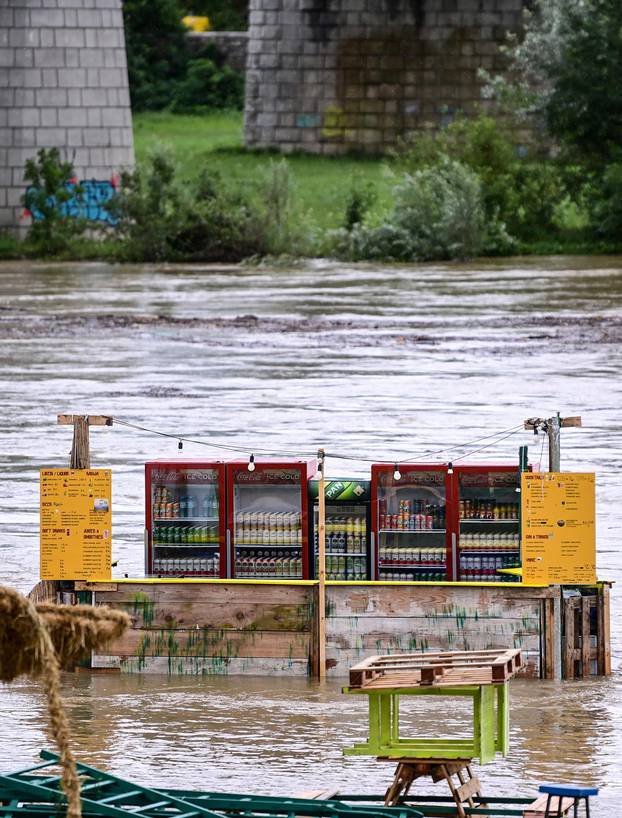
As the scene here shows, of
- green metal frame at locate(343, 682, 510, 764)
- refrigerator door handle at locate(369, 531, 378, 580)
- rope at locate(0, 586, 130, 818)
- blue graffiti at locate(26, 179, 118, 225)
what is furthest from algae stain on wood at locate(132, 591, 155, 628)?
blue graffiti at locate(26, 179, 118, 225)

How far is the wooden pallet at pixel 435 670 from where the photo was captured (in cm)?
1035

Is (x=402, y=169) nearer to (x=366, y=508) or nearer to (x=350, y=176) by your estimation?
(x=350, y=176)

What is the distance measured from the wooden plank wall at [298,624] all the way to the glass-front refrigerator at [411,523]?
71 centimetres

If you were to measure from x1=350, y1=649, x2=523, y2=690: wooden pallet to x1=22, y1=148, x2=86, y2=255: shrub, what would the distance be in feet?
160

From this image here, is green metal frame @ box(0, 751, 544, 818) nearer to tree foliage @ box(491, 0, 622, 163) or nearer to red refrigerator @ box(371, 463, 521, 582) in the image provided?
red refrigerator @ box(371, 463, 521, 582)

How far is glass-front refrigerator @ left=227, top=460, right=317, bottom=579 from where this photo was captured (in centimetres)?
1498

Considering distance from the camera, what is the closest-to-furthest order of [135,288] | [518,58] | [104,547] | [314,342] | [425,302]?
[104,547] < [314,342] < [425,302] < [135,288] < [518,58]

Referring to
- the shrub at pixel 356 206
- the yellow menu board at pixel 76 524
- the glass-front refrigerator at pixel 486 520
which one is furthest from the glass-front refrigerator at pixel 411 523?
the shrub at pixel 356 206

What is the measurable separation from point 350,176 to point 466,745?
203ft

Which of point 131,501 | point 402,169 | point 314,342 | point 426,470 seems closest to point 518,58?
point 402,169

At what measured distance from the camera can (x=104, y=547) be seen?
1458cm

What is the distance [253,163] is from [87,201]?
15082 millimetres

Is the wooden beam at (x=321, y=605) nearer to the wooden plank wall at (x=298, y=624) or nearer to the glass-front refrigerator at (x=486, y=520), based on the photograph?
the wooden plank wall at (x=298, y=624)

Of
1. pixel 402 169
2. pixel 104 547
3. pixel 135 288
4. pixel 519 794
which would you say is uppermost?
pixel 402 169
